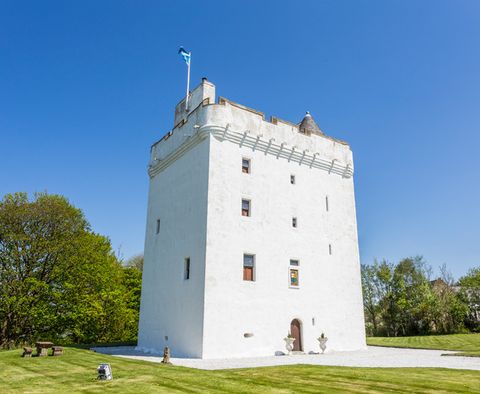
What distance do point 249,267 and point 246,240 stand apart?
1.40 m

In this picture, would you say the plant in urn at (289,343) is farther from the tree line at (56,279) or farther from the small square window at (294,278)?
the tree line at (56,279)

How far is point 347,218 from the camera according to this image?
83.0ft

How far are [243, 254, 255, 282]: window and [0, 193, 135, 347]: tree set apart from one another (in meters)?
17.5

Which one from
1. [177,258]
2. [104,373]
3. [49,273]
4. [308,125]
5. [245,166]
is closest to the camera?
[104,373]

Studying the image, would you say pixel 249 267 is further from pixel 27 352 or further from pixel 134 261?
pixel 134 261

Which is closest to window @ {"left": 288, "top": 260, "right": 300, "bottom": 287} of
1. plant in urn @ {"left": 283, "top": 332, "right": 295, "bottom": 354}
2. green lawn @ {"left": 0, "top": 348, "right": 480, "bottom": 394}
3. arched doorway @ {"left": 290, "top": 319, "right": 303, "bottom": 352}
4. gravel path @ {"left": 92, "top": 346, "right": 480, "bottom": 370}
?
arched doorway @ {"left": 290, "top": 319, "right": 303, "bottom": 352}

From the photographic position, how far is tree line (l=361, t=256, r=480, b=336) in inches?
1805

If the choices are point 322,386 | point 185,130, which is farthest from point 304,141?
point 322,386

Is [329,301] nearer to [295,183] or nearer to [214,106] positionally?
[295,183]

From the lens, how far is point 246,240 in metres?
20.2

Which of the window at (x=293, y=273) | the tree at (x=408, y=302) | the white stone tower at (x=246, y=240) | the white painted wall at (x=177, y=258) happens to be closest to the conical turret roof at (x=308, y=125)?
the white stone tower at (x=246, y=240)

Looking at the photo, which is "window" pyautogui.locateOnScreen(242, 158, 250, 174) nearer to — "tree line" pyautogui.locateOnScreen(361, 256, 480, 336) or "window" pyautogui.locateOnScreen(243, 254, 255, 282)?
"window" pyautogui.locateOnScreen(243, 254, 255, 282)

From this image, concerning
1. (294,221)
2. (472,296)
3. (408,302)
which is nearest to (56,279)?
(294,221)

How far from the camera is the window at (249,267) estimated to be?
19.9 metres
